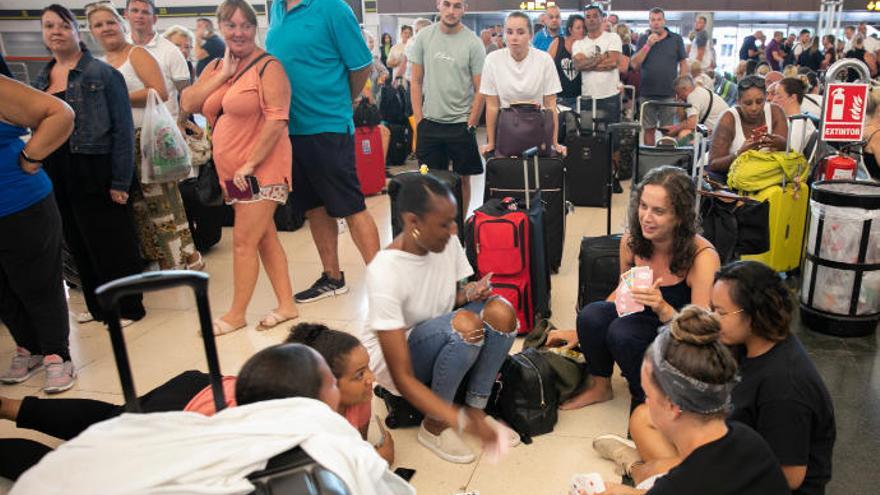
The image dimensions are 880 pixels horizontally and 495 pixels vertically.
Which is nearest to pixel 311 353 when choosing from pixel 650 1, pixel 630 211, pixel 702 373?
pixel 702 373

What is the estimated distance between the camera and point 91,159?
11.7 feet

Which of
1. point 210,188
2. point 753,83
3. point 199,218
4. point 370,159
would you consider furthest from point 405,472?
point 370,159

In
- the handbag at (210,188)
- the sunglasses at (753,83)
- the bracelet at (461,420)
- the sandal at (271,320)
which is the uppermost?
the sunglasses at (753,83)

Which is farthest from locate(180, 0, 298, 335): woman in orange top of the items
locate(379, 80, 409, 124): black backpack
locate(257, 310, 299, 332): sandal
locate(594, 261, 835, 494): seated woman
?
locate(379, 80, 409, 124): black backpack

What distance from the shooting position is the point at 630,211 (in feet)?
9.34

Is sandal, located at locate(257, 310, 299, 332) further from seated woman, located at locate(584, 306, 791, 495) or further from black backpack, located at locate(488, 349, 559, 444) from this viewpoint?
seated woman, located at locate(584, 306, 791, 495)

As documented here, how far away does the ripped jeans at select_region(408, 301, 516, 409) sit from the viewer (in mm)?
2500

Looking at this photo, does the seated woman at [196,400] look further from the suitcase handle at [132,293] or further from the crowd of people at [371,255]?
the suitcase handle at [132,293]

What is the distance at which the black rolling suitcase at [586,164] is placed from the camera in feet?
19.8

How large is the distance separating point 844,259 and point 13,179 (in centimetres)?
385

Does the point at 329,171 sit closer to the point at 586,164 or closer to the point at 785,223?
the point at 785,223

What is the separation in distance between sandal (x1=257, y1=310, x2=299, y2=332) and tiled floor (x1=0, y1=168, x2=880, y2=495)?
0.04 meters

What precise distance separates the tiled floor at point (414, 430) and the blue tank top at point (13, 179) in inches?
35.7

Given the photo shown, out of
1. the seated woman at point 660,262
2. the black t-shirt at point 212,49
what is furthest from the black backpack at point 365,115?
the seated woman at point 660,262
